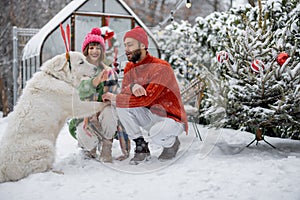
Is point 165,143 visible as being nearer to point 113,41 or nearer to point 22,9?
point 113,41

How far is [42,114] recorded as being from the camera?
2.93 meters

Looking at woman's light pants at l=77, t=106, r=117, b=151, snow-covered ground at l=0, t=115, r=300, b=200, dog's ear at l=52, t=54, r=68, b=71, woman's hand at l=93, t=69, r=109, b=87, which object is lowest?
snow-covered ground at l=0, t=115, r=300, b=200

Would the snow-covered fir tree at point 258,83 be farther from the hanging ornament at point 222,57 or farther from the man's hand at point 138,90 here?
the man's hand at point 138,90

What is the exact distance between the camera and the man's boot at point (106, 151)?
126 inches

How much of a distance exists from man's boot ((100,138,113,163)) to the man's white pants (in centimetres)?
26

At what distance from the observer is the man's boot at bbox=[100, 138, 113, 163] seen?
10.5 feet

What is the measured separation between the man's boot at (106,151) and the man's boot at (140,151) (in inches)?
9.8

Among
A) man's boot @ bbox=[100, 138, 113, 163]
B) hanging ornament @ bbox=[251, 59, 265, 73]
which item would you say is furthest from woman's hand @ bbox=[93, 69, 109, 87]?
hanging ornament @ bbox=[251, 59, 265, 73]

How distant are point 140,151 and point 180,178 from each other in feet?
2.11

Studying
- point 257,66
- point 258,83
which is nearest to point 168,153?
point 258,83

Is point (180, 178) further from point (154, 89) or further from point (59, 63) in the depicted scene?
point (59, 63)

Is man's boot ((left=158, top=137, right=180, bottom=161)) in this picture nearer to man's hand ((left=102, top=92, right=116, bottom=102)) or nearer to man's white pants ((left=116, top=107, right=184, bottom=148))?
man's white pants ((left=116, top=107, right=184, bottom=148))

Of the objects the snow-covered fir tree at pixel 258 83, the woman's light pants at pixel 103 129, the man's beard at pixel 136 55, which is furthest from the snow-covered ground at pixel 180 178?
the man's beard at pixel 136 55

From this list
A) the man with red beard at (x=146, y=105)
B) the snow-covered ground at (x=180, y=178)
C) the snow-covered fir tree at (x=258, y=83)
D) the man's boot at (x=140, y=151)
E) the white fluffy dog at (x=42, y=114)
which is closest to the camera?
the snow-covered ground at (x=180, y=178)
